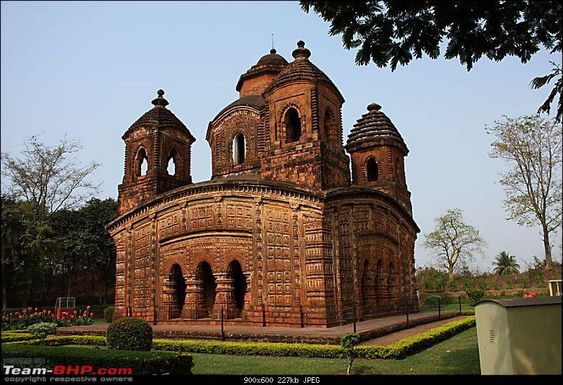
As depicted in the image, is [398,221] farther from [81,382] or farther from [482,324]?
[81,382]

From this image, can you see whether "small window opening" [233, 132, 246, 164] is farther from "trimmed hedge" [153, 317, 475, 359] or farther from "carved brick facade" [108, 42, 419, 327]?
"trimmed hedge" [153, 317, 475, 359]

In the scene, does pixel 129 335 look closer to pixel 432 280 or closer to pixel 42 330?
pixel 42 330

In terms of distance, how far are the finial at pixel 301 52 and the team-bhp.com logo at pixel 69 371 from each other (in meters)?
13.1

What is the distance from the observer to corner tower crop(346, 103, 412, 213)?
21500mm

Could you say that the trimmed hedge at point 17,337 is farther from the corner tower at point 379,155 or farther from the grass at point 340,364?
the corner tower at point 379,155

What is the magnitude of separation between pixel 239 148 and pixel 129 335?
1203cm

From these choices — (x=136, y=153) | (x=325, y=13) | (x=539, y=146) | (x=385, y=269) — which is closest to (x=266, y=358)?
(x=325, y=13)

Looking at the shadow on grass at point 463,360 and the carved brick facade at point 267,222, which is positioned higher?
the carved brick facade at point 267,222

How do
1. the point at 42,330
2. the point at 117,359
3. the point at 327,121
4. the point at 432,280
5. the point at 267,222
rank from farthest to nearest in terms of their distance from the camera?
the point at 432,280
the point at 327,121
the point at 42,330
the point at 267,222
the point at 117,359

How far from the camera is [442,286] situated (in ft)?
112

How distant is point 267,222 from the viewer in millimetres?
15312

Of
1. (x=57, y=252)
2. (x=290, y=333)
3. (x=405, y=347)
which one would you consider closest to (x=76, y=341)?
(x=290, y=333)

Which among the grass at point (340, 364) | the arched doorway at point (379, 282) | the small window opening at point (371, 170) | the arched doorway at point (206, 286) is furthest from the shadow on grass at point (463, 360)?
the small window opening at point (371, 170)

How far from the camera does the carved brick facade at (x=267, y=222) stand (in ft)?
48.1
